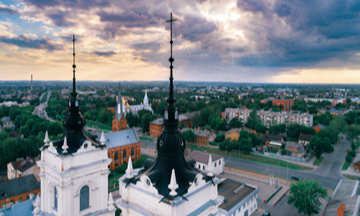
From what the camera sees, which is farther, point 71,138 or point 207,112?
point 207,112

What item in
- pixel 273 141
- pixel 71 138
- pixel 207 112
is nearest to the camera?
pixel 71 138

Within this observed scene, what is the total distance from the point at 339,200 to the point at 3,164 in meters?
59.5

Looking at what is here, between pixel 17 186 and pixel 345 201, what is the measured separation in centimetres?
4373

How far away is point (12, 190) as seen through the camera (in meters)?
32.5

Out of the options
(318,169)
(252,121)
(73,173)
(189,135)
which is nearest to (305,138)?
(318,169)

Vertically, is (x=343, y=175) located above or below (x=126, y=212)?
below

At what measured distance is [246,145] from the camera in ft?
201

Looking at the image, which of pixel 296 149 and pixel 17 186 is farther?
pixel 296 149

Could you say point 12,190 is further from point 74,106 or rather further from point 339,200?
point 339,200

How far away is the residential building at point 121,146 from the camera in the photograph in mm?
50531

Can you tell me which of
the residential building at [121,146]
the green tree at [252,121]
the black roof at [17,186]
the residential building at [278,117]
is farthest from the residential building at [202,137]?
the black roof at [17,186]

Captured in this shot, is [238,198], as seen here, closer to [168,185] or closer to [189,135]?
[168,185]

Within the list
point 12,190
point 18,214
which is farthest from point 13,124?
point 18,214

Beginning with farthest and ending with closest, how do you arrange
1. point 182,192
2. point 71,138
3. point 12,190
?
point 12,190 → point 71,138 → point 182,192
